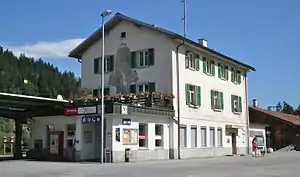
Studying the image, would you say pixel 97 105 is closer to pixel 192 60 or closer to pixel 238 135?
pixel 192 60

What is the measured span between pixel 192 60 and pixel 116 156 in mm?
11471

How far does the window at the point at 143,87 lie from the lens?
35350 millimetres

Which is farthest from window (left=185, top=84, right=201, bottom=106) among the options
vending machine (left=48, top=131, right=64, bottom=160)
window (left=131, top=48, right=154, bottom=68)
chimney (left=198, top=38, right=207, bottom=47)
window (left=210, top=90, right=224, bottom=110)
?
vending machine (left=48, top=131, right=64, bottom=160)

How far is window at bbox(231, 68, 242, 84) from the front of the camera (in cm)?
4462

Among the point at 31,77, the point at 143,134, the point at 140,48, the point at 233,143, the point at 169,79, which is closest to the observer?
the point at 143,134

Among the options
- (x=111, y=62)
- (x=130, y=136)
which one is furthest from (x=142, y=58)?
(x=130, y=136)

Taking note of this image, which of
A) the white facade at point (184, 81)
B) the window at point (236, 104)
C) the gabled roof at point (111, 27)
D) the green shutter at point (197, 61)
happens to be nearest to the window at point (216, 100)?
the white facade at point (184, 81)

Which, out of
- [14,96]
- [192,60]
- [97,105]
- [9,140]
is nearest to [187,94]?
[192,60]

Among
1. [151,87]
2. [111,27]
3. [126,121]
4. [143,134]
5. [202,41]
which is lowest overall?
[143,134]

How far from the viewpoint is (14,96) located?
2783 cm

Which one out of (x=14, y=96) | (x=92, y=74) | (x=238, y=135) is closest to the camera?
(x=14, y=96)

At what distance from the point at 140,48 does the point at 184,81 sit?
13.8ft

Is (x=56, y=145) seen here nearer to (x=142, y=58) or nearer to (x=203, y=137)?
(x=142, y=58)

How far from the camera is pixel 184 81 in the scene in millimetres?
35688
